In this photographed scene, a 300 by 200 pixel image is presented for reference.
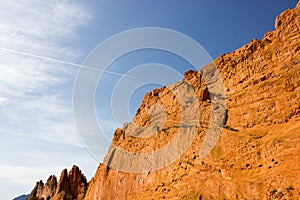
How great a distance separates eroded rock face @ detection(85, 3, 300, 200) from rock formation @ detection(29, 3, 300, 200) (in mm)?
183

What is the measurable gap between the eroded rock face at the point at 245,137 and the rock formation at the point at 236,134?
0.18 m

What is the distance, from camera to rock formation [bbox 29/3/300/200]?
53.8 m

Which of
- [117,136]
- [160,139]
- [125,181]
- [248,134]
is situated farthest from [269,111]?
[117,136]

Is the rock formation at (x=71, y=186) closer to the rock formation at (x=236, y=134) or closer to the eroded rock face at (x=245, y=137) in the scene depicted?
the rock formation at (x=236, y=134)

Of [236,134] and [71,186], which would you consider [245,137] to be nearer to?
[236,134]

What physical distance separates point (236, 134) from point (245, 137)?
343cm

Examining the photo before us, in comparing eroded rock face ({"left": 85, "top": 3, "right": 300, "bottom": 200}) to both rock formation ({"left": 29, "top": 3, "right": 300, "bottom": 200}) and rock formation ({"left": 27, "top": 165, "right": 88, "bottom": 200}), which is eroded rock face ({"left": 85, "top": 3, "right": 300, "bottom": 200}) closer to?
rock formation ({"left": 29, "top": 3, "right": 300, "bottom": 200})

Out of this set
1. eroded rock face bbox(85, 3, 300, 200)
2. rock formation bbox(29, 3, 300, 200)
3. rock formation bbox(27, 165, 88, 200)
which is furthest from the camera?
rock formation bbox(27, 165, 88, 200)

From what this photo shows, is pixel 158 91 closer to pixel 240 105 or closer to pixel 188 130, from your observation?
pixel 188 130

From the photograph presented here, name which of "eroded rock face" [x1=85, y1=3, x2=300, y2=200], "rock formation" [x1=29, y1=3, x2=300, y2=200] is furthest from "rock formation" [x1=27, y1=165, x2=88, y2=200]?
"eroded rock face" [x1=85, y1=3, x2=300, y2=200]

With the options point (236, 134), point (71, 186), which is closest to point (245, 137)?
point (236, 134)

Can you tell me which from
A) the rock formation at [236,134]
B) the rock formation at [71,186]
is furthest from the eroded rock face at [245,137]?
the rock formation at [71,186]

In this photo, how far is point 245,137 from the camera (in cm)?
6419

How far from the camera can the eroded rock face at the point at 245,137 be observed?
52938 millimetres
